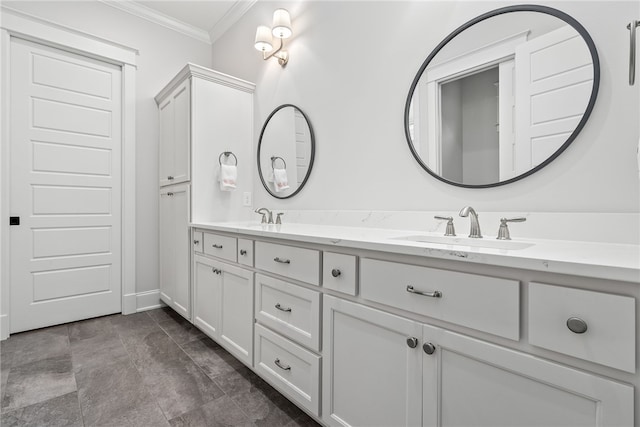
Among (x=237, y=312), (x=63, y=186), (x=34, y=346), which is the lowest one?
(x=34, y=346)

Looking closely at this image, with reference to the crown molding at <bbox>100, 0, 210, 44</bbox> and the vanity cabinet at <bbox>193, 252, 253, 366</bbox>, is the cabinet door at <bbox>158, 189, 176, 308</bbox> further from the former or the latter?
the crown molding at <bbox>100, 0, 210, 44</bbox>

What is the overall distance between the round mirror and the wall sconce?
0.39 metres

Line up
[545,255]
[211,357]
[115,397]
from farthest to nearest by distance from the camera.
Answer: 1. [211,357]
2. [115,397]
3. [545,255]

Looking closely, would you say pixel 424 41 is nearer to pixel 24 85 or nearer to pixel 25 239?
pixel 24 85

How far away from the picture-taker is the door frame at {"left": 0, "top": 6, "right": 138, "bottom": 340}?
2.28 m

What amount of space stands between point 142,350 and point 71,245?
117 cm

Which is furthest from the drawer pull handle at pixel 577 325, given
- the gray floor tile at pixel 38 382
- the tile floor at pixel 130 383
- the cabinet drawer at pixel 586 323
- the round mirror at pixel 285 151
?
the gray floor tile at pixel 38 382

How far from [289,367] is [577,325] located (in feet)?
3.59

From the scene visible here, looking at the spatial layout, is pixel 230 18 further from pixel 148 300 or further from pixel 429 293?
pixel 429 293

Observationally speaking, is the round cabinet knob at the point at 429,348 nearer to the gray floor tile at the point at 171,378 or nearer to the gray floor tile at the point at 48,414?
the gray floor tile at the point at 171,378

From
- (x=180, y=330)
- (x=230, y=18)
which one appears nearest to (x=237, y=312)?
(x=180, y=330)

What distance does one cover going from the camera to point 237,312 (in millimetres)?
1762

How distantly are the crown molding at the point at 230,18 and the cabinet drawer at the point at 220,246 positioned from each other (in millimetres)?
2046

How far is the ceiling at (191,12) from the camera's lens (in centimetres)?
279
